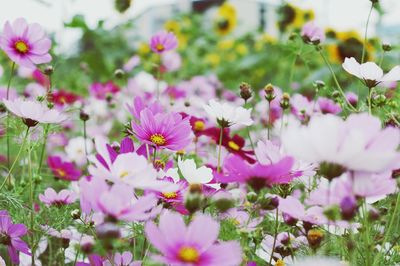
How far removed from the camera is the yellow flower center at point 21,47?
89 cm

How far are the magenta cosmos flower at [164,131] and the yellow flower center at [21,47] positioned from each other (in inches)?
13.2

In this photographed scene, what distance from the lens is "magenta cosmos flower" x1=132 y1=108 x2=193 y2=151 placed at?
66 cm

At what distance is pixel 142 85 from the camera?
2074mm

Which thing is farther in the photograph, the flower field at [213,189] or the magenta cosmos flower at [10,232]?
the magenta cosmos flower at [10,232]

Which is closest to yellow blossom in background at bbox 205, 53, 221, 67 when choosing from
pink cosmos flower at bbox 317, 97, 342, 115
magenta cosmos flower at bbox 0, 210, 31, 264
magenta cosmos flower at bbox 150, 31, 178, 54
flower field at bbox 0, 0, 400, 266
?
flower field at bbox 0, 0, 400, 266

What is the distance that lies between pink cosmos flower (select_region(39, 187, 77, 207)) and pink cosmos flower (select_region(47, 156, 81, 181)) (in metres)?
0.28

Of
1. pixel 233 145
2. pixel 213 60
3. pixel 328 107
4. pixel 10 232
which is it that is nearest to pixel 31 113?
pixel 10 232

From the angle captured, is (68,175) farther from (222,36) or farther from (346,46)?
(222,36)

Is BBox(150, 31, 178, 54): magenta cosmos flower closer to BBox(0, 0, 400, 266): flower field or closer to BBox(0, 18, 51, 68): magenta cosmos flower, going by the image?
BBox(0, 0, 400, 266): flower field

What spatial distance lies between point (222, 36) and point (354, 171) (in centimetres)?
331

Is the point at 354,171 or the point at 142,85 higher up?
the point at 354,171

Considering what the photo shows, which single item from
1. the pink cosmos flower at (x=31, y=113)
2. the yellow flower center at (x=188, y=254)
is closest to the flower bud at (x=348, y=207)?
the yellow flower center at (x=188, y=254)

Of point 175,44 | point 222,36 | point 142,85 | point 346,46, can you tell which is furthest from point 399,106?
point 222,36

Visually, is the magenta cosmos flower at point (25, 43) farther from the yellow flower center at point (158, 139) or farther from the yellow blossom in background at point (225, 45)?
the yellow blossom in background at point (225, 45)
